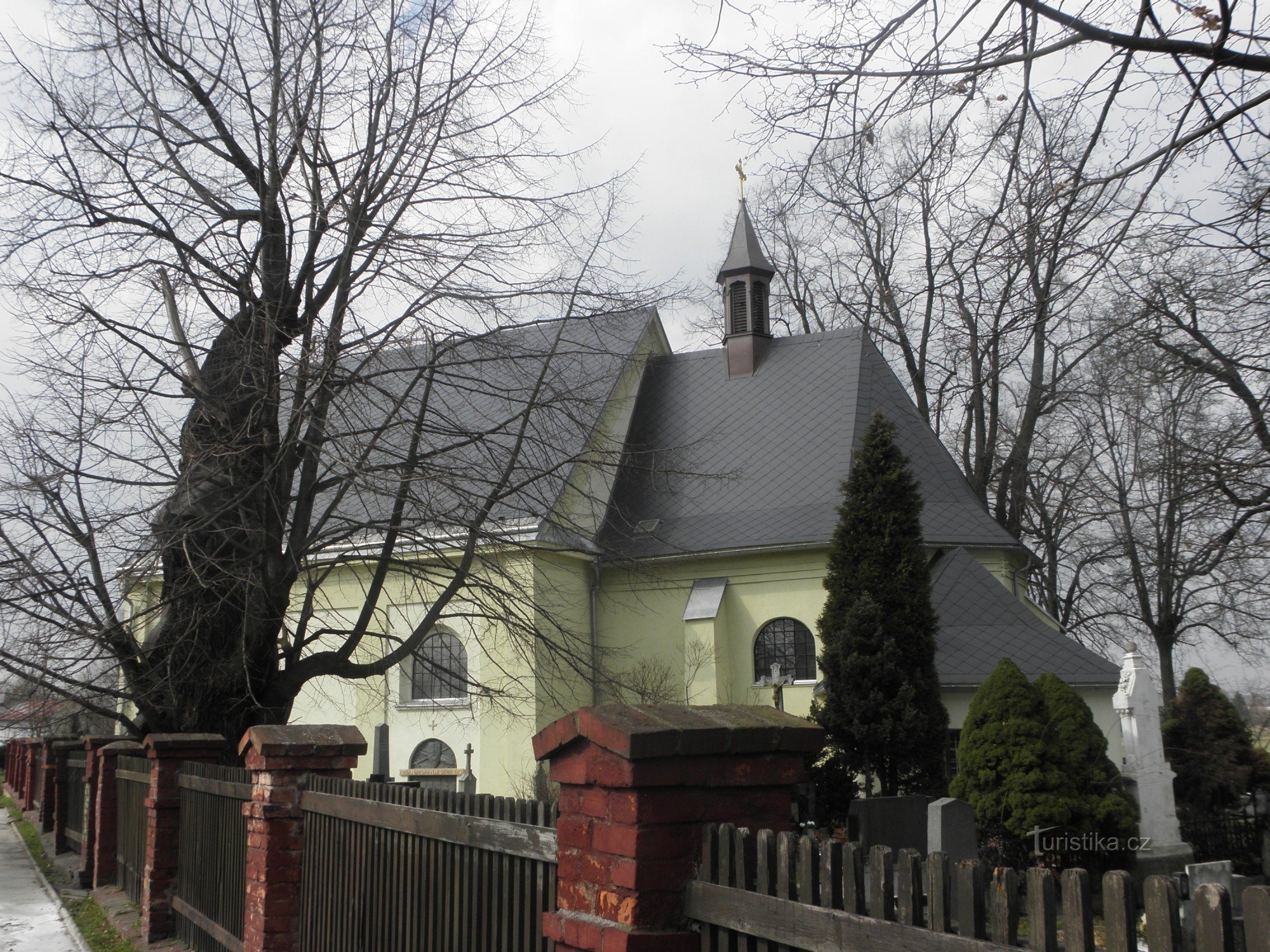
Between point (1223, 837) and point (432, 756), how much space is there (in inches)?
543

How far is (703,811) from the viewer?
324 cm

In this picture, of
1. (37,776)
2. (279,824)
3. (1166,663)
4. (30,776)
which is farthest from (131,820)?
(1166,663)

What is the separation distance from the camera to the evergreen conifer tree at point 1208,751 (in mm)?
16922

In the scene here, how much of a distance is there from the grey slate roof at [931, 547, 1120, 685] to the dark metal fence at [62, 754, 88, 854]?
12.8 m

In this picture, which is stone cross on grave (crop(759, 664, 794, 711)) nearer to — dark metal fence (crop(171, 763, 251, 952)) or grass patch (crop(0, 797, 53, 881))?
dark metal fence (crop(171, 763, 251, 952))

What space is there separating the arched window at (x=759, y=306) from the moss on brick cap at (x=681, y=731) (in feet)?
75.6

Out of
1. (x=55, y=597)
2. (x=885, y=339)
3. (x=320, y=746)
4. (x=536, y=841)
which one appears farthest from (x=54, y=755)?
(x=885, y=339)

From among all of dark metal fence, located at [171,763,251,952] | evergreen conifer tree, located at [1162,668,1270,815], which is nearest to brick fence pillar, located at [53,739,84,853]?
dark metal fence, located at [171,763,251,952]

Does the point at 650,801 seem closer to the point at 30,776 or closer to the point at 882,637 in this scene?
the point at 882,637

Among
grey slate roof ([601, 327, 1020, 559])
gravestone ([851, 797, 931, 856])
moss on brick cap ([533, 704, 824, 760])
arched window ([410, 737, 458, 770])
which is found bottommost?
arched window ([410, 737, 458, 770])

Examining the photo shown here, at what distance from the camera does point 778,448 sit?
23.4 meters

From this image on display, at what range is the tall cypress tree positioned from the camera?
14930 millimetres

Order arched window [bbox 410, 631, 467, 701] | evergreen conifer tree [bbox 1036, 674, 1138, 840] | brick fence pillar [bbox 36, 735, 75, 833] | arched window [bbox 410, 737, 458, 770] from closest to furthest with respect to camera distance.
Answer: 1. evergreen conifer tree [bbox 1036, 674, 1138, 840]
2. brick fence pillar [bbox 36, 735, 75, 833]
3. arched window [bbox 410, 737, 458, 770]
4. arched window [bbox 410, 631, 467, 701]

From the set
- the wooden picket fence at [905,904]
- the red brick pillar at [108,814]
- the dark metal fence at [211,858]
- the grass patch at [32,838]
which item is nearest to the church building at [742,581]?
the grass patch at [32,838]
